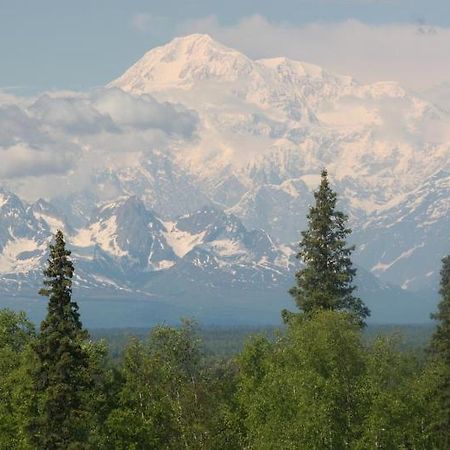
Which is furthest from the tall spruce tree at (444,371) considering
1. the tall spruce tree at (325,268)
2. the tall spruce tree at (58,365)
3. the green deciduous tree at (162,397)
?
the tall spruce tree at (58,365)

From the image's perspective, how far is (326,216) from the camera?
82875 millimetres

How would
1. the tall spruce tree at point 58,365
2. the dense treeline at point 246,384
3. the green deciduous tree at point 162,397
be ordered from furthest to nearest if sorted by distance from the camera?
the green deciduous tree at point 162,397 → the dense treeline at point 246,384 → the tall spruce tree at point 58,365

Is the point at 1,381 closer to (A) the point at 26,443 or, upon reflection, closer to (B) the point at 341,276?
(A) the point at 26,443

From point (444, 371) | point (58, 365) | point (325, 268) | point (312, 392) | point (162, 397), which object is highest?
point (325, 268)

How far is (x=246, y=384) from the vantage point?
7556cm

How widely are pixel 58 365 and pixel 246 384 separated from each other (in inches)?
690

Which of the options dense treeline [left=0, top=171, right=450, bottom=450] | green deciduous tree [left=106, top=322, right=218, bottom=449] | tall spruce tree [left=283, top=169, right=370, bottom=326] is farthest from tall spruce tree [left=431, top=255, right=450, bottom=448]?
green deciduous tree [left=106, top=322, right=218, bottom=449]

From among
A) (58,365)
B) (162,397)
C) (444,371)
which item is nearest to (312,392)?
(162,397)

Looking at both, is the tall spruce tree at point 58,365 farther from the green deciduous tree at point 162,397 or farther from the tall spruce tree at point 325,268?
the tall spruce tree at point 325,268

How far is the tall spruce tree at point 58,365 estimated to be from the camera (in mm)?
62344

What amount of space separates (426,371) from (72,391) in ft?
81.1

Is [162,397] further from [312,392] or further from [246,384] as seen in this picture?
[312,392]

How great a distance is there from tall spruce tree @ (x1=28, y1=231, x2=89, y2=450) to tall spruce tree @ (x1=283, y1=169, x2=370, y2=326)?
74.0 ft

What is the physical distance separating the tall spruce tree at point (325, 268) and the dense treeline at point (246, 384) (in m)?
0.10
